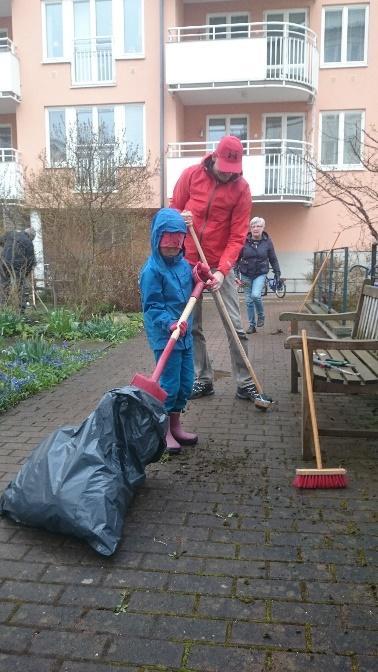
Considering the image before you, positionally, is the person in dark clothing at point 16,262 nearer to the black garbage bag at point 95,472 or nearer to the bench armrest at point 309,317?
the bench armrest at point 309,317

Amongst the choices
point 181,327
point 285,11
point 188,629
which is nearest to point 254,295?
point 181,327

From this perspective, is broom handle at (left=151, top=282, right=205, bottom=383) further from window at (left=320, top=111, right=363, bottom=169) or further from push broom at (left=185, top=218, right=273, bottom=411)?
window at (left=320, top=111, right=363, bottom=169)

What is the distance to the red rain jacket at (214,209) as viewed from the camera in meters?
4.66

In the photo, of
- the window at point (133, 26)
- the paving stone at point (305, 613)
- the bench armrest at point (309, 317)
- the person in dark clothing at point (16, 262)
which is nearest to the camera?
the paving stone at point (305, 613)

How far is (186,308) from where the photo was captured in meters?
3.57

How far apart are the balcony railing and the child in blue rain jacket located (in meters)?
18.4

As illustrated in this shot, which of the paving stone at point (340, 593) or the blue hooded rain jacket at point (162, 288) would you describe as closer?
the paving stone at point (340, 593)

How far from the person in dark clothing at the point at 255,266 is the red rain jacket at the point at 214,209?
4669 millimetres

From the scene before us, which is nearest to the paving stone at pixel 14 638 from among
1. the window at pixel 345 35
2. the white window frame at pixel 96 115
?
the white window frame at pixel 96 115

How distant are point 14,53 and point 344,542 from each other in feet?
71.1

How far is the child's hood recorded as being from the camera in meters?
3.56

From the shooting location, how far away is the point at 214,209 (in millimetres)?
4707

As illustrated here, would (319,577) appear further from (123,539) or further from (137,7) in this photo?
(137,7)

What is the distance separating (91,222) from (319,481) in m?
8.76
